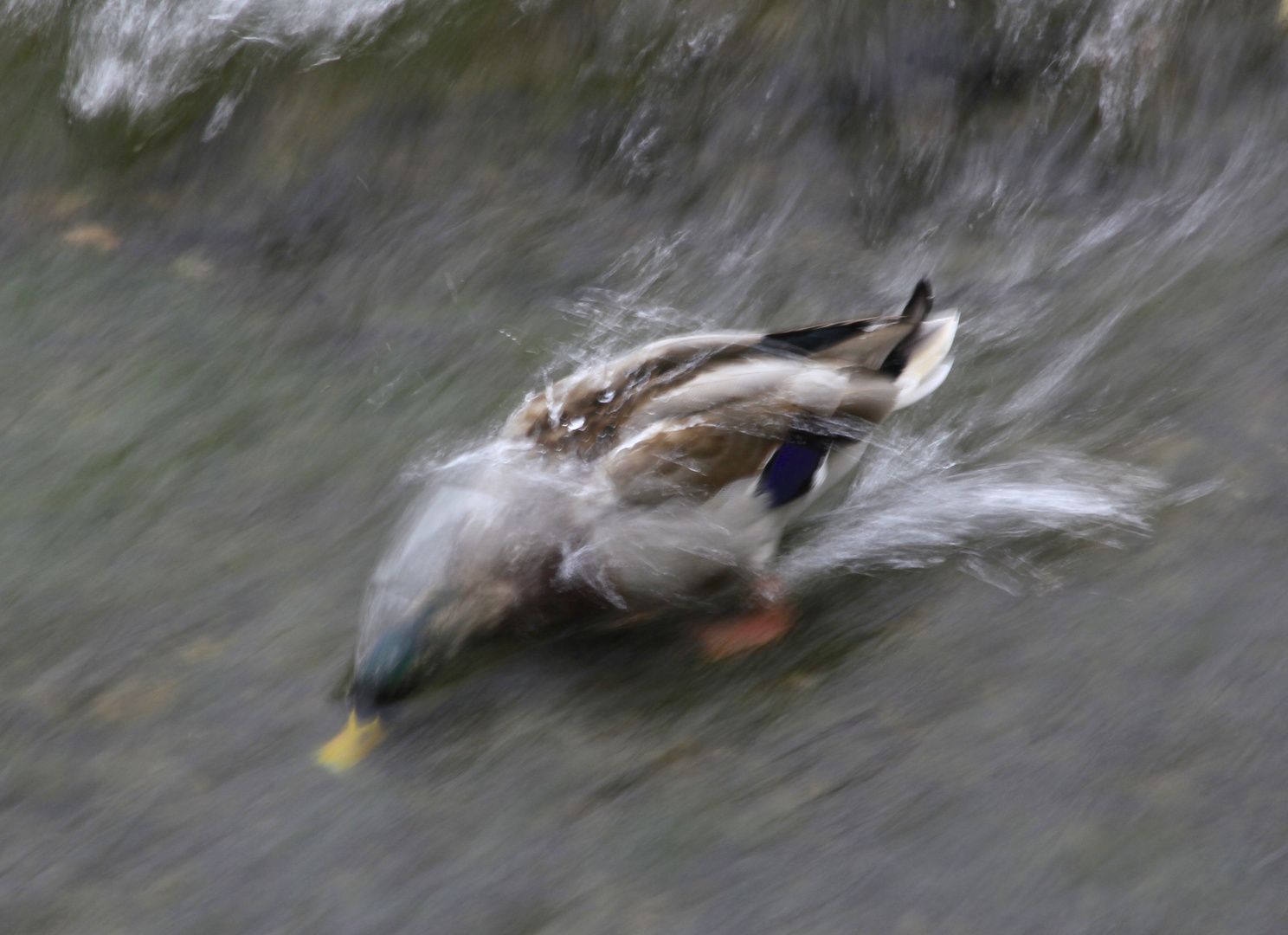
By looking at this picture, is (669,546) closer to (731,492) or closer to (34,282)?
(731,492)

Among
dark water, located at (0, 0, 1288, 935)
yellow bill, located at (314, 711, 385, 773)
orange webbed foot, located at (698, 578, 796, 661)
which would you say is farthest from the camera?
orange webbed foot, located at (698, 578, 796, 661)

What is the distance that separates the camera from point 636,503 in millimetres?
2646

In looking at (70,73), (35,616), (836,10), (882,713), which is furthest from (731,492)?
(70,73)

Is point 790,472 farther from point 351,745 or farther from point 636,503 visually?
A: point 351,745

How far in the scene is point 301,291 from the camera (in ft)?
14.6

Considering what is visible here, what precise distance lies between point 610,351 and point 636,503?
143 centimetres

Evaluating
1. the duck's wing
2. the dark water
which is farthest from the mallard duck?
the dark water

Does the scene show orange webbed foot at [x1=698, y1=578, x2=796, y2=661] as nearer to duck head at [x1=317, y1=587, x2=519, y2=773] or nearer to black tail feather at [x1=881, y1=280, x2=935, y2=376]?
duck head at [x1=317, y1=587, x2=519, y2=773]

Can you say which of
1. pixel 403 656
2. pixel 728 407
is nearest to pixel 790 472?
pixel 728 407

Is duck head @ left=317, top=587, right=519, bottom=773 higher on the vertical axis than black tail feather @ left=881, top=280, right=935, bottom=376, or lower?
lower

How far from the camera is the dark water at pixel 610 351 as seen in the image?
90.1 inches

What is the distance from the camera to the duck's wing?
265 centimetres

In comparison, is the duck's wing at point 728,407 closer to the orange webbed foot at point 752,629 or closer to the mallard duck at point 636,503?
the mallard duck at point 636,503

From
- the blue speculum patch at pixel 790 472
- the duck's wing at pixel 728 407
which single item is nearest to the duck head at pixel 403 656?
the duck's wing at pixel 728 407
